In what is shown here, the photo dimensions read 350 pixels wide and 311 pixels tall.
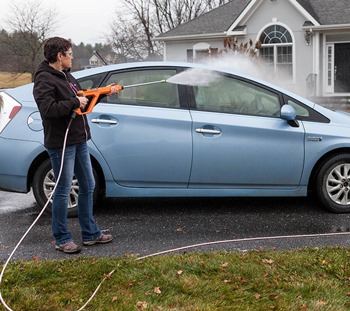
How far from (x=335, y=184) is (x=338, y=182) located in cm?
4

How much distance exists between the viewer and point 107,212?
219 inches

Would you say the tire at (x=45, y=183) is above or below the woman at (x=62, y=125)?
below

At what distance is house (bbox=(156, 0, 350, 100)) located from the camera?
19812 mm

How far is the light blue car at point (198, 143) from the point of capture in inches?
197

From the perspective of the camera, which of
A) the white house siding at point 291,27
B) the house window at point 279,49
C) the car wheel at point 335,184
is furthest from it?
the house window at point 279,49

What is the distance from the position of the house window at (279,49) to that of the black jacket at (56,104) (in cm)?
1729

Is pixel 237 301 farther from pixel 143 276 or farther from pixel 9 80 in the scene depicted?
pixel 9 80

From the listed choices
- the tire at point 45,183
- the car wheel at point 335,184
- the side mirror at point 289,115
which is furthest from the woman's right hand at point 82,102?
the car wheel at point 335,184

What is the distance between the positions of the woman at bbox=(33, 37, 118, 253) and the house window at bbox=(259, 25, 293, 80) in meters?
17.2

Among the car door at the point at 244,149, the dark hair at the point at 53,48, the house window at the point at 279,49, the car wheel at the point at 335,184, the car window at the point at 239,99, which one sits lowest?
the car wheel at the point at 335,184

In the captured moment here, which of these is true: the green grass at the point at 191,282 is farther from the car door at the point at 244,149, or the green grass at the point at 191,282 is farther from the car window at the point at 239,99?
the car window at the point at 239,99

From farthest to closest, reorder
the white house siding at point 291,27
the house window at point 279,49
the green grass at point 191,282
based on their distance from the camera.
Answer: the house window at point 279,49 < the white house siding at point 291,27 < the green grass at point 191,282

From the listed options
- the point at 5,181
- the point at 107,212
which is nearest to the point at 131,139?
the point at 107,212

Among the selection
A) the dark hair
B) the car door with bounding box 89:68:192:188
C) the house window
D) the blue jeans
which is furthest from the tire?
the house window
